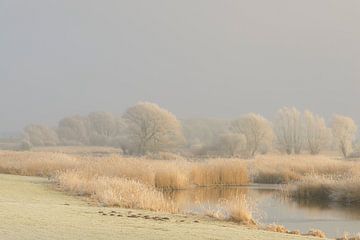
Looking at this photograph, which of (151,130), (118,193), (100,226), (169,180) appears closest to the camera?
(100,226)

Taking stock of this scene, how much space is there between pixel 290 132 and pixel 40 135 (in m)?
57.0

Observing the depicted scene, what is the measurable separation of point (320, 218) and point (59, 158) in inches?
793

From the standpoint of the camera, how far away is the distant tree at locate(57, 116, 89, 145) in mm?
121750

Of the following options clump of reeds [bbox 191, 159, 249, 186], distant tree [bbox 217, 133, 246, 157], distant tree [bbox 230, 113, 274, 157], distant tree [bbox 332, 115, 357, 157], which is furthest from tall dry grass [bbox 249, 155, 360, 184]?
distant tree [bbox 332, 115, 357, 157]

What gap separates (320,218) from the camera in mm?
21359

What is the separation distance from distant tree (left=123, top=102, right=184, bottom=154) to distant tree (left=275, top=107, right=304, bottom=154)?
48.4 ft

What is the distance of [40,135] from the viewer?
11594 centimetres

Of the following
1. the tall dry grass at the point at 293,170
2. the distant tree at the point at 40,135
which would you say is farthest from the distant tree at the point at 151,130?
the distant tree at the point at 40,135

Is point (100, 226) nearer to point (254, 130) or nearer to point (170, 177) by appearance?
point (170, 177)

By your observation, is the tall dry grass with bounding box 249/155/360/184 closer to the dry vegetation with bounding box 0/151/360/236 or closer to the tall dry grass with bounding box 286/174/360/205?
the dry vegetation with bounding box 0/151/360/236

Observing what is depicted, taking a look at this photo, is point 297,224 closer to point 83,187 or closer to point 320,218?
point 320,218

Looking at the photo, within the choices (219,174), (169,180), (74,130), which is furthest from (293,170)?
(74,130)

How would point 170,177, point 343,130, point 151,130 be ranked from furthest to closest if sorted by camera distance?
point 343,130, point 151,130, point 170,177

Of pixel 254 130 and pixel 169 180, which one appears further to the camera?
pixel 254 130
